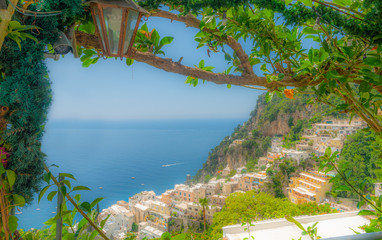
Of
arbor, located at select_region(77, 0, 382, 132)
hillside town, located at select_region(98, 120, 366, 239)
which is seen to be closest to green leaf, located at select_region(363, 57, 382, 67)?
arbor, located at select_region(77, 0, 382, 132)

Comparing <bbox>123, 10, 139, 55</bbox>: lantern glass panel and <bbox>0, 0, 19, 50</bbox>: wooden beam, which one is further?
<bbox>123, 10, 139, 55</bbox>: lantern glass panel

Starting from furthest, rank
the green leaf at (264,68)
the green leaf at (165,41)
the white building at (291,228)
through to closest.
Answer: the white building at (291,228) < the green leaf at (264,68) < the green leaf at (165,41)

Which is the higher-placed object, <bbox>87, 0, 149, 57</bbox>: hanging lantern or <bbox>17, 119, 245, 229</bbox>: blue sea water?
<bbox>87, 0, 149, 57</bbox>: hanging lantern

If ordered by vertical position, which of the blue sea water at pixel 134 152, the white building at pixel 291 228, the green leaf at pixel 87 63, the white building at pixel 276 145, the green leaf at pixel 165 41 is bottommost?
the blue sea water at pixel 134 152

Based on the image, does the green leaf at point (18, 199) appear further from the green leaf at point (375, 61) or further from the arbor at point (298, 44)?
the green leaf at point (375, 61)

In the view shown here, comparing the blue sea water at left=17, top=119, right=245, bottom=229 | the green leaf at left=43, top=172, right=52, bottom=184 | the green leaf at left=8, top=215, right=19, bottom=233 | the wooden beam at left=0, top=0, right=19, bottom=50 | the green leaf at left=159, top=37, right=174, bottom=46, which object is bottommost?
the blue sea water at left=17, top=119, right=245, bottom=229

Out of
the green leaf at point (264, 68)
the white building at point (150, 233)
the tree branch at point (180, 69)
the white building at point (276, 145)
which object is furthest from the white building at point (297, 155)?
the tree branch at point (180, 69)

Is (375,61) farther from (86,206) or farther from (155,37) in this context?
(86,206)

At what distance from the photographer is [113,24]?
623 mm

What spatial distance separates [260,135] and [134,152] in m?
13.0

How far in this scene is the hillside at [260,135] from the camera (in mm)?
19312

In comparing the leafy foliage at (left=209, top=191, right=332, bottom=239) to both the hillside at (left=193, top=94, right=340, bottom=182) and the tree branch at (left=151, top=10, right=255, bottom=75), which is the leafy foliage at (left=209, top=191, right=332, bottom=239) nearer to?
the hillside at (left=193, top=94, right=340, bottom=182)

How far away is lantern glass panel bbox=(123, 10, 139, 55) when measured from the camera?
24.7 inches

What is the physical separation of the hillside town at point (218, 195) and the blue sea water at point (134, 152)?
1.72 meters
